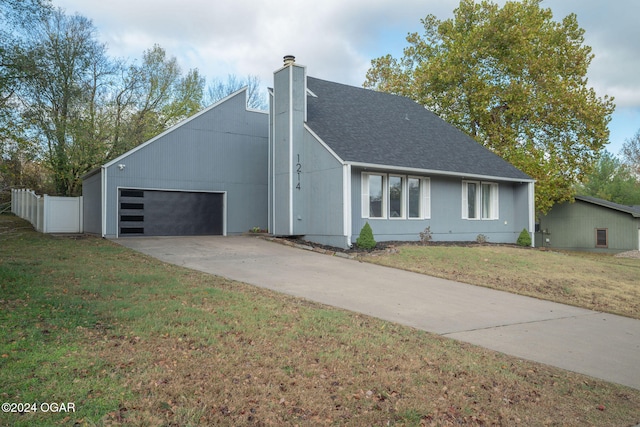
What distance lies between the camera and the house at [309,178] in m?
16.9

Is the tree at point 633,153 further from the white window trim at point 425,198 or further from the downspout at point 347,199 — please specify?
the downspout at point 347,199

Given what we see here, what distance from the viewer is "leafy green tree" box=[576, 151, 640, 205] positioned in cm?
4053

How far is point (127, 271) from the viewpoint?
9.83 metres

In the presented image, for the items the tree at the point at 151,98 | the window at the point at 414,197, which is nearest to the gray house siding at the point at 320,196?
the window at the point at 414,197

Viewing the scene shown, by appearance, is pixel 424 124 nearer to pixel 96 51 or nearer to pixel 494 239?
pixel 494 239

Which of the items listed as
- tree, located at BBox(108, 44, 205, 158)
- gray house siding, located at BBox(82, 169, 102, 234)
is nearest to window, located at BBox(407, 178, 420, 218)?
gray house siding, located at BBox(82, 169, 102, 234)

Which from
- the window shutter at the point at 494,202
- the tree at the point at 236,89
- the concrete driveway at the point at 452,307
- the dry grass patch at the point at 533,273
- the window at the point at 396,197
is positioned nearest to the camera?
the concrete driveway at the point at 452,307

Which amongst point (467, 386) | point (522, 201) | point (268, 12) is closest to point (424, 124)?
point (522, 201)

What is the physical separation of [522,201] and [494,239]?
2.56 m

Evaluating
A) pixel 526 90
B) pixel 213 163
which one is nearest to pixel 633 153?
pixel 526 90

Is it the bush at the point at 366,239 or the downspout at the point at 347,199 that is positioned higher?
the downspout at the point at 347,199

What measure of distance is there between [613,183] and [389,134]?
32.2 meters

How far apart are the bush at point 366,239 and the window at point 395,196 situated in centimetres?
128

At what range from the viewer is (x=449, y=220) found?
63.4ft
